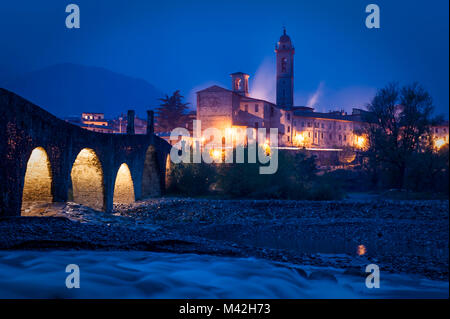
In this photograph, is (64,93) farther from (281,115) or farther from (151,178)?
(151,178)

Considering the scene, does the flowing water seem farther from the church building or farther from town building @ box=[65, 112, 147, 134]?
town building @ box=[65, 112, 147, 134]

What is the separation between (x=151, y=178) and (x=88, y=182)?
9.82 m

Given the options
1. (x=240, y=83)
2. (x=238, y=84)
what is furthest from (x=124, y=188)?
(x=240, y=83)

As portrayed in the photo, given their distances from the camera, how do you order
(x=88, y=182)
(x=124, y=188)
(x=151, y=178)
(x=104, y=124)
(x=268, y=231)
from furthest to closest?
(x=104, y=124)
(x=151, y=178)
(x=124, y=188)
(x=88, y=182)
(x=268, y=231)

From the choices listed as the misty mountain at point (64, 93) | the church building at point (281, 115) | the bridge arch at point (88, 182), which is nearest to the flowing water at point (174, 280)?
the bridge arch at point (88, 182)

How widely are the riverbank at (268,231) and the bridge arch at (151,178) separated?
5913mm

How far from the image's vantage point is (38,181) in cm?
1111

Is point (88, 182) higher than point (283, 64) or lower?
lower

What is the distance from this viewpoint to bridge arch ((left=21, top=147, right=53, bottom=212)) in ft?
35.7

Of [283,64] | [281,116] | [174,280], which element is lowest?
[174,280]

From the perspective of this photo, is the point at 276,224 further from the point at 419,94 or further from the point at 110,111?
the point at 110,111

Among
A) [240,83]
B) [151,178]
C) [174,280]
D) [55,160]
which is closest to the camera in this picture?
[174,280]

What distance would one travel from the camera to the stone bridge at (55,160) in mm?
8742

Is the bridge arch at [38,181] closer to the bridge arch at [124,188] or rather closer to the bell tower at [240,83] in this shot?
the bridge arch at [124,188]
